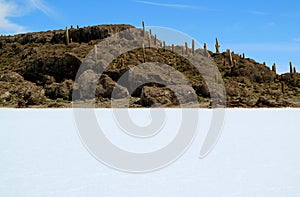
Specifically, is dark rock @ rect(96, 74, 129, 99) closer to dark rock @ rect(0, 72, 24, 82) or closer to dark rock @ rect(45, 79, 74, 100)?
dark rock @ rect(45, 79, 74, 100)

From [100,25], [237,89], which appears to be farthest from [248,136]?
[100,25]

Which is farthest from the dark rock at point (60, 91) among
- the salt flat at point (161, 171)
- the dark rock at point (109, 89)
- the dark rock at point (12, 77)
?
the salt flat at point (161, 171)

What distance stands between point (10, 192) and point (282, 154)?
15.5 feet

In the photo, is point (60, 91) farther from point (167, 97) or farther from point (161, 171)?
point (161, 171)

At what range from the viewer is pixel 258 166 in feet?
18.2

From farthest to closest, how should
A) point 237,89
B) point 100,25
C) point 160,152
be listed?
point 100,25 < point 237,89 < point 160,152

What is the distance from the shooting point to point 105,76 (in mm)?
32844

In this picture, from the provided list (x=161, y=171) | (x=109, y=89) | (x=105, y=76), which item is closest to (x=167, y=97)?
(x=109, y=89)

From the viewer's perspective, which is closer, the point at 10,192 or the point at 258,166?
the point at 10,192

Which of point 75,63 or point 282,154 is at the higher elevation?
point 75,63

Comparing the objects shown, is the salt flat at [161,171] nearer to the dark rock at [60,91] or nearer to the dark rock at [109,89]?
the dark rock at [109,89]

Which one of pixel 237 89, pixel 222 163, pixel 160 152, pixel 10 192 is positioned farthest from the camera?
pixel 237 89

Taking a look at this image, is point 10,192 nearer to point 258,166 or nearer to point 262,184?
point 262,184

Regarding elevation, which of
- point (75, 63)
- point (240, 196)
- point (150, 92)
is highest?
point (75, 63)
